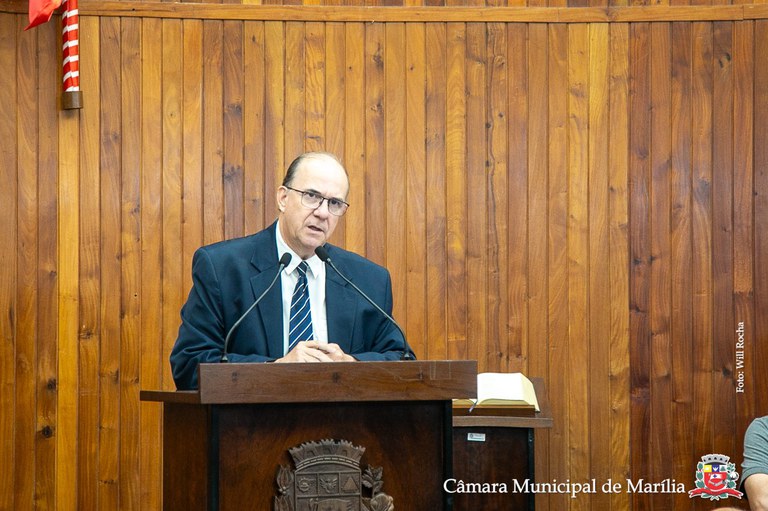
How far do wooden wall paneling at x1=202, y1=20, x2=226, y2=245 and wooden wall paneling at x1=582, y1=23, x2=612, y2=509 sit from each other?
1638 mm

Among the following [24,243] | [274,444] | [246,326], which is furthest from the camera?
[24,243]

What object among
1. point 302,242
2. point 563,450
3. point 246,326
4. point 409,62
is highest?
point 409,62

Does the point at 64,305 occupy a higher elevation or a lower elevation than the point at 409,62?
lower

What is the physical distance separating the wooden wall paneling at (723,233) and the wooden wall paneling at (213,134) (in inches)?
87.0

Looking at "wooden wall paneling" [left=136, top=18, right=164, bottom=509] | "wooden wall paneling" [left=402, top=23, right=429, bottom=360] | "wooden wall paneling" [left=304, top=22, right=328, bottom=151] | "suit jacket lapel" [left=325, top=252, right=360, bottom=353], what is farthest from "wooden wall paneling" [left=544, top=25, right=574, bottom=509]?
"suit jacket lapel" [left=325, top=252, right=360, bottom=353]

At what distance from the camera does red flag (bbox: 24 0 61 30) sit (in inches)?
173

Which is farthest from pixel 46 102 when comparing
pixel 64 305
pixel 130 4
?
pixel 64 305

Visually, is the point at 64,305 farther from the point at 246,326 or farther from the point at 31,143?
the point at 246,326

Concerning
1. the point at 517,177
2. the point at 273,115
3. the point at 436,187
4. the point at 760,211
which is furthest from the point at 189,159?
the point at 760,211

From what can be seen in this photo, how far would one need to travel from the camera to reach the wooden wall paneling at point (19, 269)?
178 inches

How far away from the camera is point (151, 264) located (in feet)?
15.3

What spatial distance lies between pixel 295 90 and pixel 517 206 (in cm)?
112

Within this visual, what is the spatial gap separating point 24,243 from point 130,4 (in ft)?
3.71

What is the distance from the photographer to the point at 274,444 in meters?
2.50
